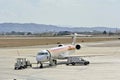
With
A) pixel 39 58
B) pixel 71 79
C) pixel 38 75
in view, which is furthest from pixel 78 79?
pixel 39 58

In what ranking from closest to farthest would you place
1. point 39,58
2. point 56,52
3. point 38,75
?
point 38,75, point 39,58, point 56,52

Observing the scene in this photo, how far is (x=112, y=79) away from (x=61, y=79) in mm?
5399

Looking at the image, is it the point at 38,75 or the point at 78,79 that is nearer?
the point at 78,79

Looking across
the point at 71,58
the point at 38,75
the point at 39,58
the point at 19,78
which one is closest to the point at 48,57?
the point at 39,58

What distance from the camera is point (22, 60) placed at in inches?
2124

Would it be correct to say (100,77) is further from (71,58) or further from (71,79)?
(71,58)

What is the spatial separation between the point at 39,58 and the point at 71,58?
7151 mm

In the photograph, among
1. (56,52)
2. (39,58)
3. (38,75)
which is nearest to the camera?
(38,75)

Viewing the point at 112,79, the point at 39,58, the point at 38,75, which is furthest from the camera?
the point at 39,58

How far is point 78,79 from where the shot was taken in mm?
38781

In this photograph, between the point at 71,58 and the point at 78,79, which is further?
the point at 71,58

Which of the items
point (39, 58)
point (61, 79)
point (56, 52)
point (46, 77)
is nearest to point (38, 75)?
point (46, 77)

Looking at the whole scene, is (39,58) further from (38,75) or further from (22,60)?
(38,75)

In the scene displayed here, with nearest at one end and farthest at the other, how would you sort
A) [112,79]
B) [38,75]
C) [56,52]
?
1. [112,79]
2. [38,75]
3. [56,52]
